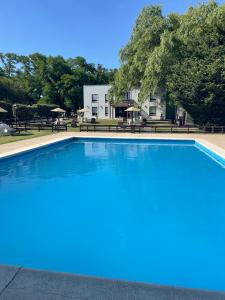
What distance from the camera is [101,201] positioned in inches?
312

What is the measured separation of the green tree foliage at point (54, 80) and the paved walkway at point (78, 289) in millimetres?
44542

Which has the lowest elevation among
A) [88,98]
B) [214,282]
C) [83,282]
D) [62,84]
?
[214,282]

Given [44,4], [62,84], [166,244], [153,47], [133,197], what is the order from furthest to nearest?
[62,84] → [153,47] → [44,4] → [133,197] → [166,244]

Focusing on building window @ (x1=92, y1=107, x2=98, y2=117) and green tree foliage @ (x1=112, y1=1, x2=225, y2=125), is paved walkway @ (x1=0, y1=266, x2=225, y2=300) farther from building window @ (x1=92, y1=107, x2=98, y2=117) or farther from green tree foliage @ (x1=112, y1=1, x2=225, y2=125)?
building window @ (x1=92, y1=107, x2=98, y2=117)

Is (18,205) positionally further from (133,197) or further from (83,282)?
(83,282)

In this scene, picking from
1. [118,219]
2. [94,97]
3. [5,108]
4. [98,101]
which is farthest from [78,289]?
Result: [94,97]

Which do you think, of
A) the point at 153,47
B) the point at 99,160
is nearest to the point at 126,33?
the point at 153,47

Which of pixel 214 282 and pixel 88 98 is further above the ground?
pixel 88 98

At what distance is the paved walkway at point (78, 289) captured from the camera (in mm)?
2777

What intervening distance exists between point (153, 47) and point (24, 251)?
25.0 metres

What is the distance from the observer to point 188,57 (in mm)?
22938

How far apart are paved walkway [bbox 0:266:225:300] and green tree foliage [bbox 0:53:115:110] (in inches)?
1754

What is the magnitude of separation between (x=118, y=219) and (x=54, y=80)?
52391 mm

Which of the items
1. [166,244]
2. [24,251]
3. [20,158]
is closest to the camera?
[24,251]
